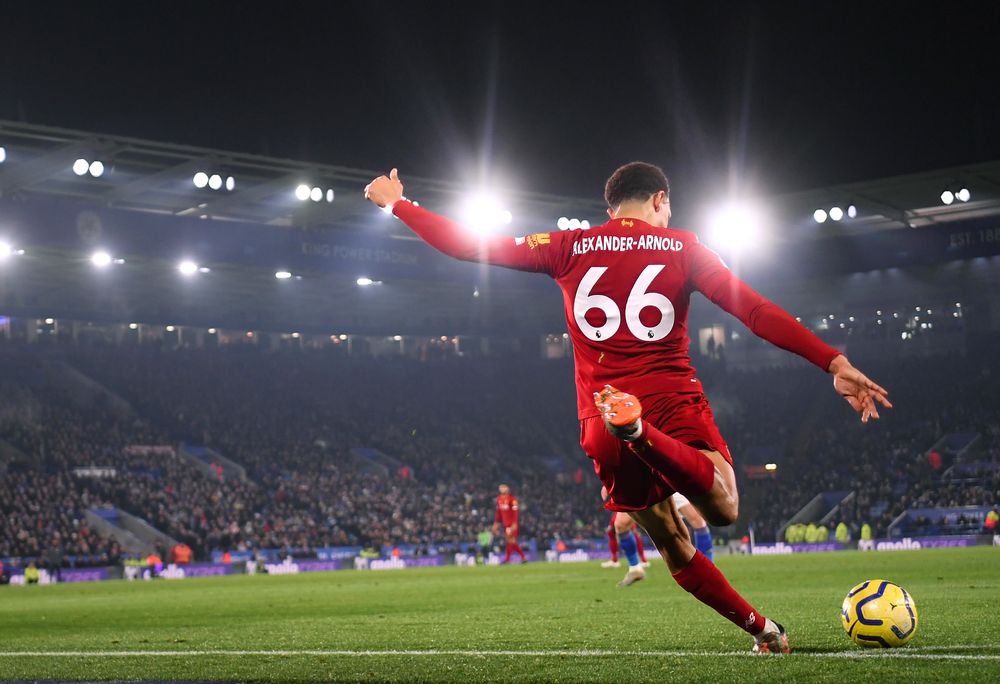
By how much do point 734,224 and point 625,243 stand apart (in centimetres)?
2993

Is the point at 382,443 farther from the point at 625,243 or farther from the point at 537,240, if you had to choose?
the point at 625,243

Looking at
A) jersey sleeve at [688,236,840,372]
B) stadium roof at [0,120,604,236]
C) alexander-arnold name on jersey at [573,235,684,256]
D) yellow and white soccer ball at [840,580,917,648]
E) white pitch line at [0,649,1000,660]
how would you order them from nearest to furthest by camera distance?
jersey sleeve at [688,236,840,372] < alexander-arnold name on jersey at [573,235,684,256] < white pitch line at [0,649,1000,660] < yellow and white soccer ball at [840,580,917,648] < stadium roof at [0,120,604,236]

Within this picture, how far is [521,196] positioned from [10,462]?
19228 mm

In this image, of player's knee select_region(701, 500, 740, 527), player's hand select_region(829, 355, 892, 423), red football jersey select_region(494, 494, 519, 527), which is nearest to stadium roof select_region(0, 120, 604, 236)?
red football jersey select_region(494, 494, 519, 527)

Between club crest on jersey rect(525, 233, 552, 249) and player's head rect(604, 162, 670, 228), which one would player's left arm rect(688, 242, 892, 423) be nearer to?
player's head rect(604, 162, 670, 228)

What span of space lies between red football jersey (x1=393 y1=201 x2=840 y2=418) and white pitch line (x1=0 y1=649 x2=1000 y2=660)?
5.20ft

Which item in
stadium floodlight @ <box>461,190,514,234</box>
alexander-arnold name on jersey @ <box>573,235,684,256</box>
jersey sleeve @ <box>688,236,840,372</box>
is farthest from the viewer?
stadium floodlight @ <box>461,190,514,234</box>

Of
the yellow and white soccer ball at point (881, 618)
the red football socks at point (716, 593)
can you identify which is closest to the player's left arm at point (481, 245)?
the red football socks at point (716, 593)

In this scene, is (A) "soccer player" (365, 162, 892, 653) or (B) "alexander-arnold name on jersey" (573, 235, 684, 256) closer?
(A) "soccer player" (365, 162, 892, 653)

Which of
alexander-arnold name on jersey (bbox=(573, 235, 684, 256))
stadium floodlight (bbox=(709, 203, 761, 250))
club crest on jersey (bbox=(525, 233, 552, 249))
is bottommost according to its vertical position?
alexander-arnold name on jersey (bbox=(573, 235, 684, 256))

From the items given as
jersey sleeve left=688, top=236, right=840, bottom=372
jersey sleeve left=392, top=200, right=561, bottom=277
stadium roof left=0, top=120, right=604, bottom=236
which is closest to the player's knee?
jersey sleeve left=688, top=236, right=840, bottom=372

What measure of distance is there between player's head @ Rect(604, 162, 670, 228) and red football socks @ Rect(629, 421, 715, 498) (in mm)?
1260

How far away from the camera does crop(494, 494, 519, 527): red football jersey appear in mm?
26938

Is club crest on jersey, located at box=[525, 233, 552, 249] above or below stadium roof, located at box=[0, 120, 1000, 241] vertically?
below
